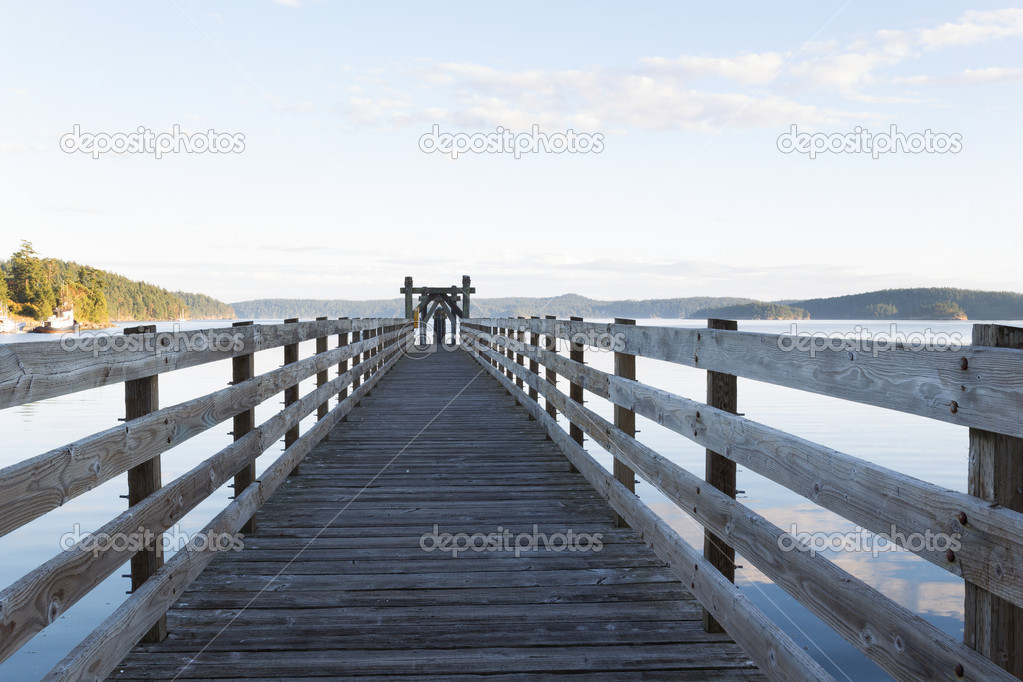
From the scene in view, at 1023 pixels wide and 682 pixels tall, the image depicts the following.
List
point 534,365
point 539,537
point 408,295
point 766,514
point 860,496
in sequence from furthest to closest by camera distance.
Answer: point 408,295 < point 766,514 < point 534,365 < point 539,537 < point 860,496

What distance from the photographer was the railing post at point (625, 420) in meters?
4.62

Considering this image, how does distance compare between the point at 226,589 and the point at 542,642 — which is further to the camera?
the point at 226,589

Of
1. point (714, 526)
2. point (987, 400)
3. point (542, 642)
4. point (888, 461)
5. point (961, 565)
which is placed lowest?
point (888, 461)

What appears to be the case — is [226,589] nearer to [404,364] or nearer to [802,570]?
[802,570]

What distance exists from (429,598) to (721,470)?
63.5 inches

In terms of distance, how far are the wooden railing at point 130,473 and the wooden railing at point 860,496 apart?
2384 mm

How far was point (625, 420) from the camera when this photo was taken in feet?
15.2

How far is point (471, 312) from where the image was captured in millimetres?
33594

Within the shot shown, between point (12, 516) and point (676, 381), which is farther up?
point (12, 516)

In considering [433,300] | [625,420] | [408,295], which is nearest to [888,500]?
[625,420]

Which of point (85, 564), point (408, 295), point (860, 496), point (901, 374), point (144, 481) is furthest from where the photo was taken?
point (408, 295)

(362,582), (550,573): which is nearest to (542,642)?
(550,573)

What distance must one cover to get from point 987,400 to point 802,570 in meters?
0.94

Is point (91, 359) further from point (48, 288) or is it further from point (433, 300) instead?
point (48, 288)
